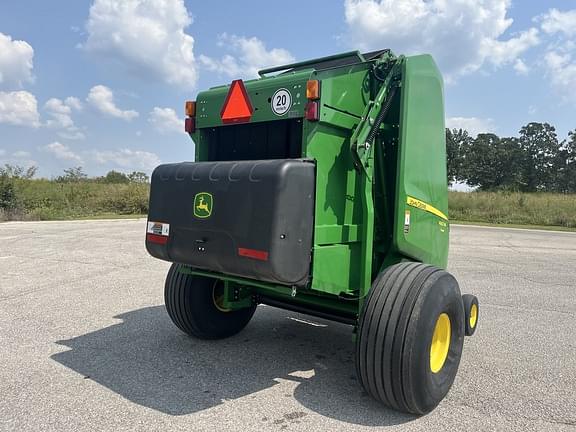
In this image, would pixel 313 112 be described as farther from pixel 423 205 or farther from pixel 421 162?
pixel 423 205

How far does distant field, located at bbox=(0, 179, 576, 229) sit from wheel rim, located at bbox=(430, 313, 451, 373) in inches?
905

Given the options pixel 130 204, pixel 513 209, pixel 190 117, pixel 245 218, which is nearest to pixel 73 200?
pixel 130 204

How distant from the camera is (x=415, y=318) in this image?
3004 mm

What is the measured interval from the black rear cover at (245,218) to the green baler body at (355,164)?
0.16 m

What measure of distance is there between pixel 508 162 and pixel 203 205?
231 feet

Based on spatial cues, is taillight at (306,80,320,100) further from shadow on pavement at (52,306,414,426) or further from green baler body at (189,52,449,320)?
shadow on pavement at (52,306,414,426)

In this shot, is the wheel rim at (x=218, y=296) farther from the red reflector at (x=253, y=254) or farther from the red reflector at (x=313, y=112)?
the red reflector at (x=313, y=112)

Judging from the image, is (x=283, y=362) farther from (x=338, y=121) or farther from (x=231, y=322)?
(x=338, y=121)

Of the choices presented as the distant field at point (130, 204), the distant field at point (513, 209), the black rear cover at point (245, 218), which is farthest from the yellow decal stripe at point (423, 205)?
the distant field at point (513, 209)

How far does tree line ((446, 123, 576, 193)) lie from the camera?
6309 centimetres

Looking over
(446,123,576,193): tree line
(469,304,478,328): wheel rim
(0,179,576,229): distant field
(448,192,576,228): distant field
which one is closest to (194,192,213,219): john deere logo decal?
(469,304,478,328): wheel rim

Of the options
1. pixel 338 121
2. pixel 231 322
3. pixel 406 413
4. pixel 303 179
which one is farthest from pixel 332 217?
pixel 231 322

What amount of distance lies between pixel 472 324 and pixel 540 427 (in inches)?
58.5

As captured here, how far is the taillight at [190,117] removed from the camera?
151 inches
